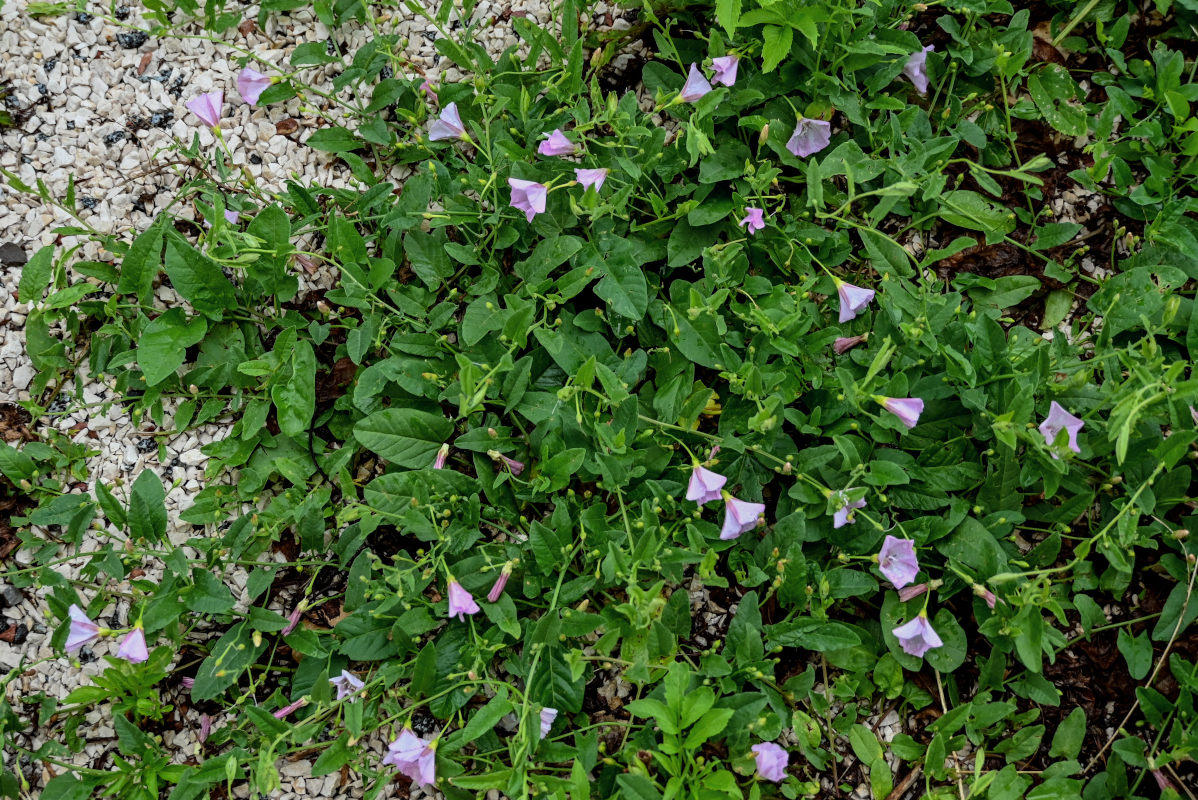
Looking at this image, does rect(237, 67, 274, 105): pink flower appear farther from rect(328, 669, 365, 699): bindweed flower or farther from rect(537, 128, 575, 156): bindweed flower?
rect(328, 669, 365, 699): bindweed flower

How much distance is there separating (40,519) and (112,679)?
55 centimetres

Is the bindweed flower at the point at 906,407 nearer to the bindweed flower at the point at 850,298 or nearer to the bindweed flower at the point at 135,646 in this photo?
the bindweed flower at the point at 850,298

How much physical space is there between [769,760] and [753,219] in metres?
1.61

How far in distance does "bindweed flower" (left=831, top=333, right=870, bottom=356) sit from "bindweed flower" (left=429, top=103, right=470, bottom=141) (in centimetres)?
133

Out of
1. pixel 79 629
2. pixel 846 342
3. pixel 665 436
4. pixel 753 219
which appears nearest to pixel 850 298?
pixel 846 342

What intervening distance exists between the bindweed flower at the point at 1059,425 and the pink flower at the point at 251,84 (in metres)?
2.74

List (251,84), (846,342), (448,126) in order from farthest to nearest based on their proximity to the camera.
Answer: (251,84) → (448,126) → (846,342)

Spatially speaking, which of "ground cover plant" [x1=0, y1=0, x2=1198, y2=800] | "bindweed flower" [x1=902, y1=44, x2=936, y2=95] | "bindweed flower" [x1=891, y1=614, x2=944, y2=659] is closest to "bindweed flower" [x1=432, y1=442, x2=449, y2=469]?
"ground cover plant" [x1=0, y1=0, x2=1198, y2=800]

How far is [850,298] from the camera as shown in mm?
2596

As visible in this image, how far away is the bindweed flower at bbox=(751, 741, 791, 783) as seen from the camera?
229 centimetres

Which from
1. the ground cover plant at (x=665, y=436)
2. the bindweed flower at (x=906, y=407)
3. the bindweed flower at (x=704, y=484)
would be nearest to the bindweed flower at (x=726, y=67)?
the ground cover plant at (x=665, y=436)

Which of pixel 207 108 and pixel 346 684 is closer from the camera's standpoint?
pixel 346 684

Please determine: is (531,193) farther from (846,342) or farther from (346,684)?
(346,684)

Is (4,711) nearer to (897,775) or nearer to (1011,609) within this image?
(897,775)
